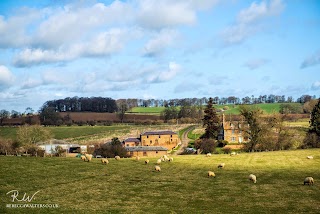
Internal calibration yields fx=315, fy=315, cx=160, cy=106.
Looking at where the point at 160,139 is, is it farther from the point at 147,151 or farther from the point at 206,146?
the point at 206,146

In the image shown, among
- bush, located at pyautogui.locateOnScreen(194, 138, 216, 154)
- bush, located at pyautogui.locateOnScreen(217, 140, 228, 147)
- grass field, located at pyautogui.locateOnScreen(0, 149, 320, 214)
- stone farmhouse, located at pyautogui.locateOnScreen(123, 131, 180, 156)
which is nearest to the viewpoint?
grass field, located at pyautogui.locateOnScreen(0, 149, 320, 214)

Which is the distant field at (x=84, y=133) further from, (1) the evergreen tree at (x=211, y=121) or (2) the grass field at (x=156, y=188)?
(2) the grass field at (x=156, y=188)

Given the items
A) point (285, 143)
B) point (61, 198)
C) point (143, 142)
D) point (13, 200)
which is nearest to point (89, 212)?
point (61, 198)

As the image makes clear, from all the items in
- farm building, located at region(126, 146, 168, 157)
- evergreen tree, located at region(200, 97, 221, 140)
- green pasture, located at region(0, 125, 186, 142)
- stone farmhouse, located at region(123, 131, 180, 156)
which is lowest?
farm building, located at region(126, 146, 168, 157)

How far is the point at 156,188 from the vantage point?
93.5 ft

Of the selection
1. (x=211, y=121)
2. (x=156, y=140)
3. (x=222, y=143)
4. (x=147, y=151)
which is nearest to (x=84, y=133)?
(x=156, y=140)

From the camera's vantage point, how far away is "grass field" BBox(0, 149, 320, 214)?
22141mm

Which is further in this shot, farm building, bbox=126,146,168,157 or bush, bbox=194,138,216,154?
farm building, bbox=126,146,168,157

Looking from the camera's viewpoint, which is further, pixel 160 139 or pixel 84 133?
pixel 84 133

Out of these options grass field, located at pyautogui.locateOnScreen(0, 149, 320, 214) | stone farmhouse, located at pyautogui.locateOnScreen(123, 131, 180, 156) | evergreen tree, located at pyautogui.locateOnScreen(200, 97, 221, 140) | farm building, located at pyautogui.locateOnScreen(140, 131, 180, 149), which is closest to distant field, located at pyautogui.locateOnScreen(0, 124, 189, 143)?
stone farmhouse, located at pyautogui.locateOnScreen(123, 131, 180, 156)

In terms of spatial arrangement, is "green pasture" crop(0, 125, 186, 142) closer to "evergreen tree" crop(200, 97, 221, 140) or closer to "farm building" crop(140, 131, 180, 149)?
"farm building" crop(140, 131, 180, 149)

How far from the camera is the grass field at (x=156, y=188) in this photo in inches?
872

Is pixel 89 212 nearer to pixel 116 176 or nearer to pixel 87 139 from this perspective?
pixel 116 176

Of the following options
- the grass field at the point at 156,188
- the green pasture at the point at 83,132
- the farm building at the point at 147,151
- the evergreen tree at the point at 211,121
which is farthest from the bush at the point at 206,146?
the green pasture at the point at 83,132
